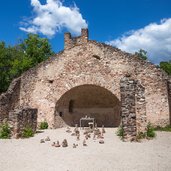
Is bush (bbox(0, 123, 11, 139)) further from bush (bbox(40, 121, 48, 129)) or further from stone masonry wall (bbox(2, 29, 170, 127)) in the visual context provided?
A: stone masonry wall (bbox(2, 29, 170, 127))

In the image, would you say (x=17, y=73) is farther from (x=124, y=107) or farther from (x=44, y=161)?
(x=44, y=161)

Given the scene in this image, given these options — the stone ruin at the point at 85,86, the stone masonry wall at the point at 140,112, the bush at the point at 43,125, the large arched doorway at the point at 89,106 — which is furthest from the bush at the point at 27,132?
the stone masonry wall at the point at 140,112

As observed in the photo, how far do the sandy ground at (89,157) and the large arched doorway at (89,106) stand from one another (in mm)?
8060

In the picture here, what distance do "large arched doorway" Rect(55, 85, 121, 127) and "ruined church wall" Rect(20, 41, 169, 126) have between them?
2.88ft

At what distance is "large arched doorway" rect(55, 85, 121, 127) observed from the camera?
1798 cm

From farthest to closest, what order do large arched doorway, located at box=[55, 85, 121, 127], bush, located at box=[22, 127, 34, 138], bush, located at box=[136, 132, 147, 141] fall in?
large arched doorway, located at box=[55, 85, 121, 127]
bush, located at box=[22, 127, 34, 138]
bush, located at box=[136, 132, 147, 141]

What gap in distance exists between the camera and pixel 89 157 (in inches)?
297

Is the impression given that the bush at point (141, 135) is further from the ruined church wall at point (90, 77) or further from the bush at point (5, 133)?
the bush at point (5, 133)

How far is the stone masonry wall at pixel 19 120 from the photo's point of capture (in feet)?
38.8

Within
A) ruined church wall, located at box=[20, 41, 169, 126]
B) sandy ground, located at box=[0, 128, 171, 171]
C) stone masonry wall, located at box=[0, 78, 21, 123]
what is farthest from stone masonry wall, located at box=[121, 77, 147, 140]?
stone masonry wall, located at box=[0, 78, 21, 123]

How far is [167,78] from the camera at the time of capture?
15453 mm

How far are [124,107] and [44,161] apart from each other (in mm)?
4792

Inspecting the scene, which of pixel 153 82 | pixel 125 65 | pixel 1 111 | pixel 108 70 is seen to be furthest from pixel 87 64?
pixel 1 111

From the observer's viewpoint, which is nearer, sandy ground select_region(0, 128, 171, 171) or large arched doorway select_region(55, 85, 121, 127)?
sandy ground select_region(0, 128, 171, 171)
